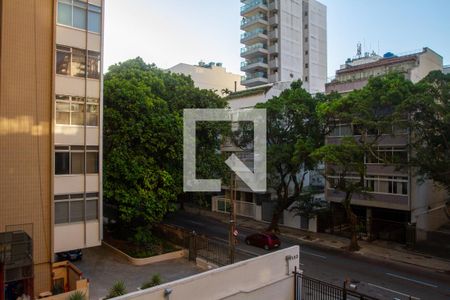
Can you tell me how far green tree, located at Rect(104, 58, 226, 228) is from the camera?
63.4 ft

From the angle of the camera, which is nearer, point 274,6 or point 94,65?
point 94,65

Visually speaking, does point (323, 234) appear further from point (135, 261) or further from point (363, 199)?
point (135, 261)

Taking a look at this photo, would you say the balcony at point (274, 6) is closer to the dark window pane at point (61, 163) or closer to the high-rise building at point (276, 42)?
the high-rise building at point (276, 42)

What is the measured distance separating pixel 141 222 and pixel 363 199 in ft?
50.9

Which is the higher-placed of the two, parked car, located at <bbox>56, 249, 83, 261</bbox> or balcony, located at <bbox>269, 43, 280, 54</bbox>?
balcony, located at <bbox>269, 43, 280, 54</bbox>

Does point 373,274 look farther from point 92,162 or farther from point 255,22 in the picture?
point 255,22

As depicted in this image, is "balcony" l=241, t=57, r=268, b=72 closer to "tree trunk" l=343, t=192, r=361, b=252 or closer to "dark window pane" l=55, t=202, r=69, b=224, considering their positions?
"tree trunk" l=343, t=192, r=361, b=252

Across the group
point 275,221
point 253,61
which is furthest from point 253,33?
point 275,221

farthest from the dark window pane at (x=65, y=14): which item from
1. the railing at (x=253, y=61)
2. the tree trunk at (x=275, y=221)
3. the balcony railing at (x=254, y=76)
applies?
the railing at (x=253, y=61)

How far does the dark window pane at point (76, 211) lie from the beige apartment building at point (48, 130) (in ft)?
0.14

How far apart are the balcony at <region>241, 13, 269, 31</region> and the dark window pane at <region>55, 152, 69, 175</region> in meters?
39.7

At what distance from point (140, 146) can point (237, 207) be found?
1650 cm

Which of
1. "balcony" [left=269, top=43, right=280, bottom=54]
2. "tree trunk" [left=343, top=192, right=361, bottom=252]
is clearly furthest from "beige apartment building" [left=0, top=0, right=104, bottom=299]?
"balcony" [left=269, top=43, right=280, bottom=54]

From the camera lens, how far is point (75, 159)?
1612cm
